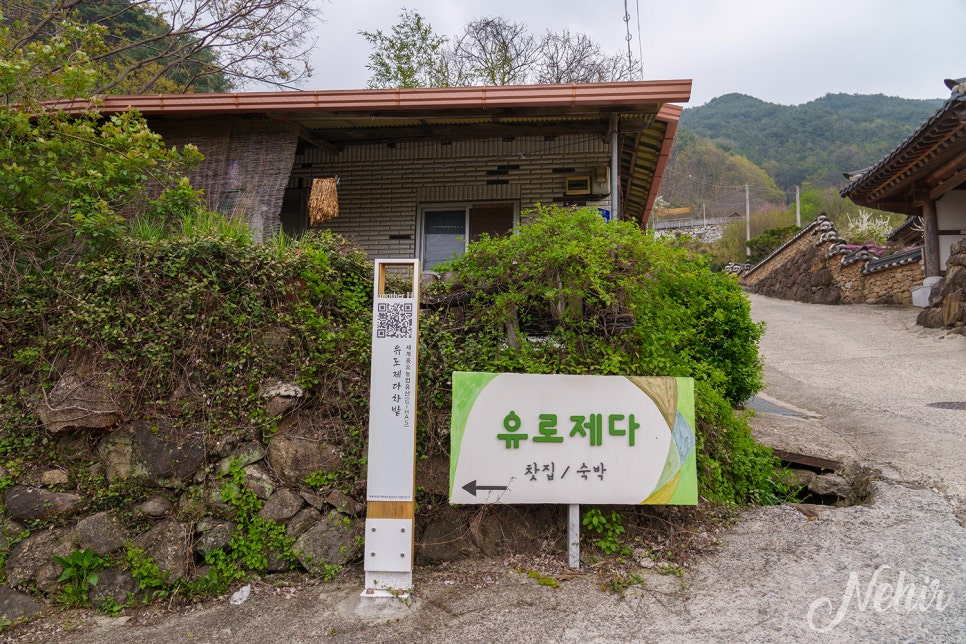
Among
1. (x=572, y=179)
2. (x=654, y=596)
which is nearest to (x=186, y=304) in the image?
(x=654, y=596)

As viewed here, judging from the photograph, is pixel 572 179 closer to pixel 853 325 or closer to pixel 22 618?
pixel 22 618

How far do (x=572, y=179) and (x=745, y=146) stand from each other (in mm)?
54106

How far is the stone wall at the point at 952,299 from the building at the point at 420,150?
7.52 meters

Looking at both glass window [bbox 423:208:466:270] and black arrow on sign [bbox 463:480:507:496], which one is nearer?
black arrow on sign [bbox 463:480:507:496]

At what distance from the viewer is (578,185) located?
8.02 metres

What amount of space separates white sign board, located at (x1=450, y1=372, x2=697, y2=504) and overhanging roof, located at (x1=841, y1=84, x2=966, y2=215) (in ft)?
33.4

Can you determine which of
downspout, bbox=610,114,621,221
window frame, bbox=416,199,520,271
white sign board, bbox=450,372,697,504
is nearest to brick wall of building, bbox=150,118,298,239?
window frame, bbox=416,199,520,271

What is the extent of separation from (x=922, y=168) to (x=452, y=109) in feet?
38.7

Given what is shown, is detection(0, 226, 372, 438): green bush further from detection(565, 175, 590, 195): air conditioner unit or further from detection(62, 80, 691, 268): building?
detection(565, 175, 590, 195): air conditioner unit

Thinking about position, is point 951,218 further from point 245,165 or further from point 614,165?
point 245,165

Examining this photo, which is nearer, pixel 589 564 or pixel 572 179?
pixel 589 564

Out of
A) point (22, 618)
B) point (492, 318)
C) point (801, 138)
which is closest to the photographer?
point (22, 618)

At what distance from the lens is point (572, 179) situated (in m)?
7.99

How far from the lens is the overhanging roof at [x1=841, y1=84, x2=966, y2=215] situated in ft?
34.7
